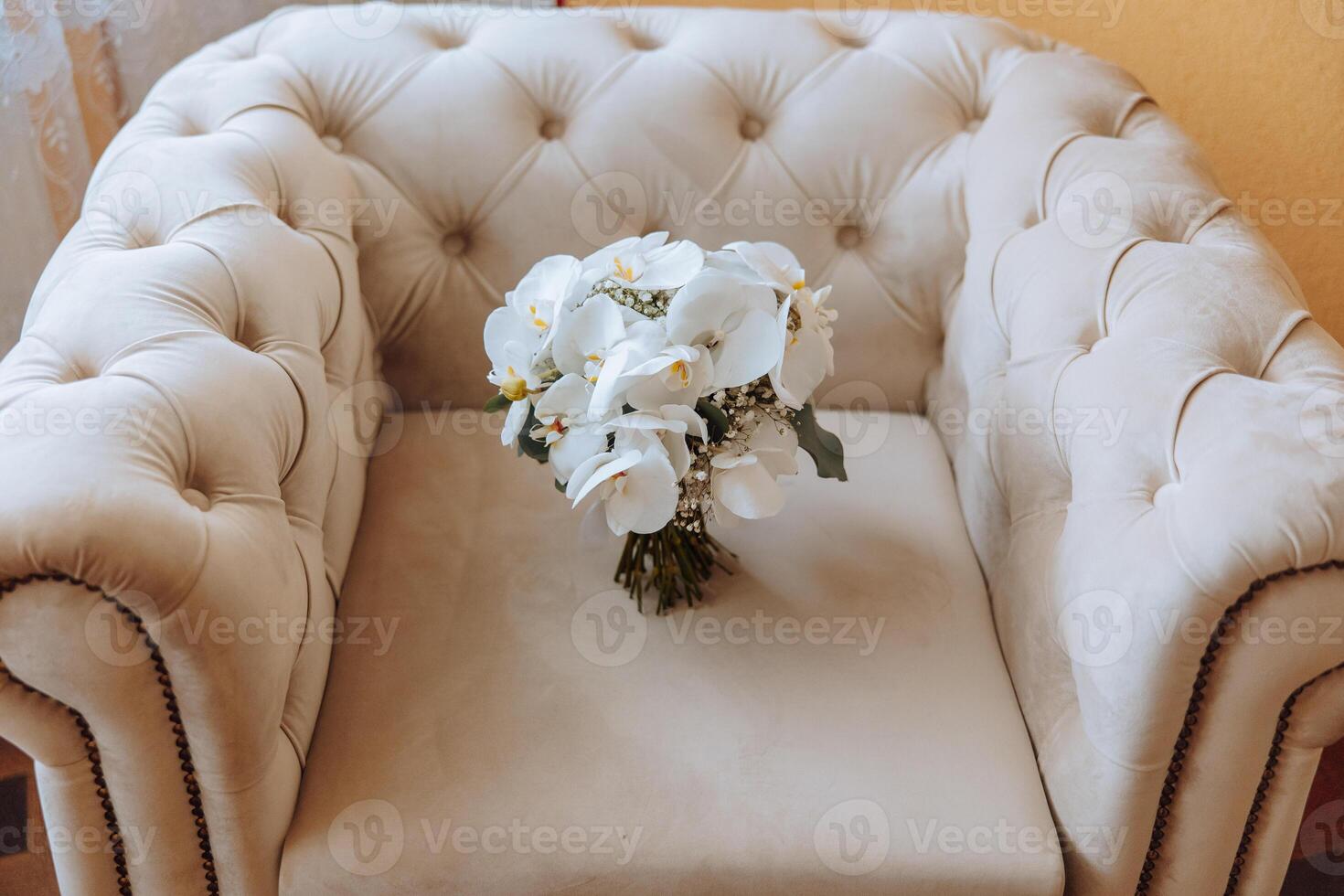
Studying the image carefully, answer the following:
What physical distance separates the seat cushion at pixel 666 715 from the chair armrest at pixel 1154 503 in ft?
0.25

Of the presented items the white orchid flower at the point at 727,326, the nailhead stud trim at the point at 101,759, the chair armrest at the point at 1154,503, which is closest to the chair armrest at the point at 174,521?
the nailhead stud trim at the point at 101,759

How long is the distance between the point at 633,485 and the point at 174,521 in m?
0.35

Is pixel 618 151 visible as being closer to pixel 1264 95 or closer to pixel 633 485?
pixel 633 485

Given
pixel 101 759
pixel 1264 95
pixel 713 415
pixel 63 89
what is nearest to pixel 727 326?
pixel 713 415

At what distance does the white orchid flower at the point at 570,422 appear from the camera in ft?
3.02

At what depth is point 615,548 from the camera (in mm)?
1182

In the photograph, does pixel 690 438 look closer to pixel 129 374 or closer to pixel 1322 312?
pixel 129 374

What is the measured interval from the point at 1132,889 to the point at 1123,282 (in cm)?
55

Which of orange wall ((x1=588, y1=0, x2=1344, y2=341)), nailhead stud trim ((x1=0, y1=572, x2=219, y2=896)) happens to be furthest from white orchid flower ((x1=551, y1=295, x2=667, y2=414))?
orange wall ((x1=588, y1=0, x2=1344, y2=341))

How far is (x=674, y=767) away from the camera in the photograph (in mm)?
953

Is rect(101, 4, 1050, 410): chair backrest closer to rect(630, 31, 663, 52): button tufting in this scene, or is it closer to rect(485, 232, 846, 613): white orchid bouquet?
rect(630, 31, 663, 52): button tufting

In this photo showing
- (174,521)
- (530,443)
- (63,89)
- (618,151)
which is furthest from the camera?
(63,89)

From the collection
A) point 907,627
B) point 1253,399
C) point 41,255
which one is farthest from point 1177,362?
point 41,255

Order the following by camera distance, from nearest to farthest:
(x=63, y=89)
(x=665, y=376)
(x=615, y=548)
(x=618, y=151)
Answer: (x=665, y=376) < (x=615, y=548) < (x=618, y=151) < (x=63, y=89)
